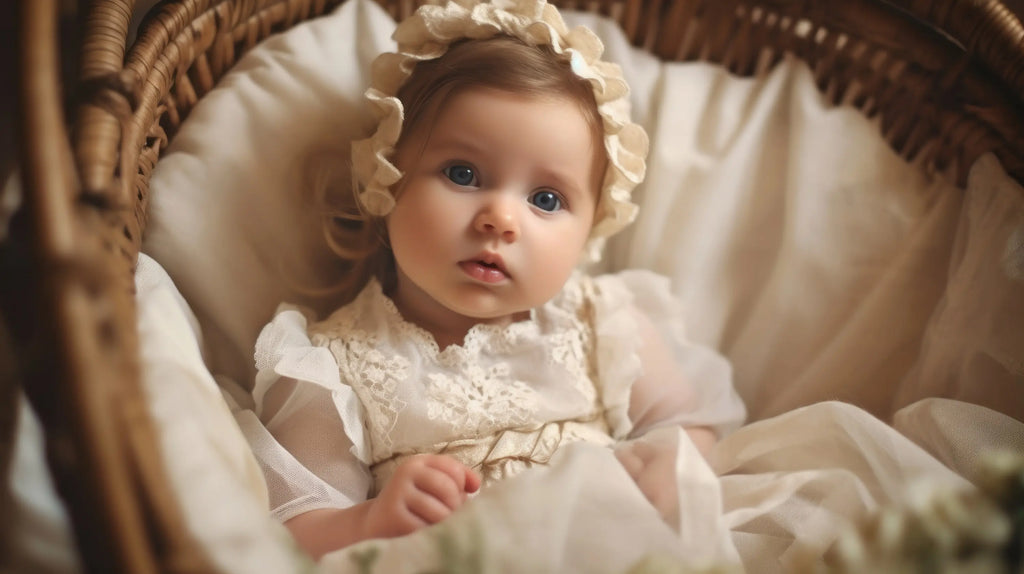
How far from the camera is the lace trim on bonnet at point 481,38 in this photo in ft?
2.70

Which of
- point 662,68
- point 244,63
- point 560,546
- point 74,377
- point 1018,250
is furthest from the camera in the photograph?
point 662,68

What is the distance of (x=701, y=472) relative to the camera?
0.64 m

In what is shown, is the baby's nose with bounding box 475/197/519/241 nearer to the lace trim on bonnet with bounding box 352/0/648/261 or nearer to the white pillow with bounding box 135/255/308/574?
the lace trim on bonnet with bounding box 352/0/648/261

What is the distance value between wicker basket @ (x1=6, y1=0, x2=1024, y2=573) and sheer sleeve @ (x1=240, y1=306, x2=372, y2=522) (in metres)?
0.18

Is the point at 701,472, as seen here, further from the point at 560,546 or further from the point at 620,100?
the point at 620,100

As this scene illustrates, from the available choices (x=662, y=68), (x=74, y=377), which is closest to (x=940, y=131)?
(x=662, y=68)

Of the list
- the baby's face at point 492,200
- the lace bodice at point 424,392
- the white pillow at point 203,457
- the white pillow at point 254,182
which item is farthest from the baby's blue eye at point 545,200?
the white pillow at point 203,457

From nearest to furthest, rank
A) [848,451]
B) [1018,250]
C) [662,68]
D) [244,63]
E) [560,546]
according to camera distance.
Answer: [560,546] → [848,451] → [1018,250] → [244,63] → [662,68]

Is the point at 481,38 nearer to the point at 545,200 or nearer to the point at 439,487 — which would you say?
the point at 545,200

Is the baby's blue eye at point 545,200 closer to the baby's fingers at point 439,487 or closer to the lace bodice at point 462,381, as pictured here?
the lace bodice at point 462,381

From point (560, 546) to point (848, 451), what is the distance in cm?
36

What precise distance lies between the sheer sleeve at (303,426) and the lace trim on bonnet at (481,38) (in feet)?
0.61

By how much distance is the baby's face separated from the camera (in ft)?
2.59

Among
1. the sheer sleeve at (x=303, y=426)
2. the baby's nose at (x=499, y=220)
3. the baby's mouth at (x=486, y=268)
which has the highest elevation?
the baby's nose at (x=499, y=220)
